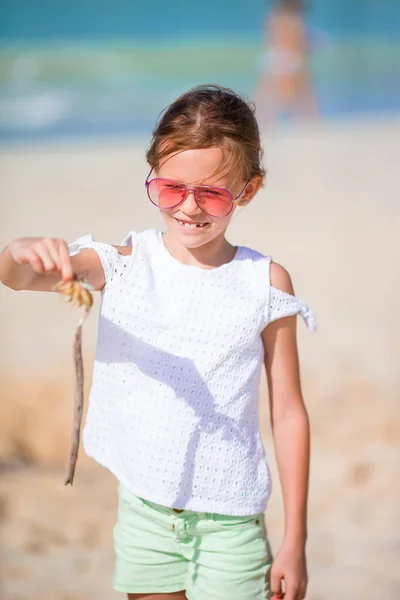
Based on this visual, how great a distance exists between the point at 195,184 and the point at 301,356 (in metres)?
3.67

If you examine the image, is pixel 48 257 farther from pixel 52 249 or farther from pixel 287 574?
pixel 287 574

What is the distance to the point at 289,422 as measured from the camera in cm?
219

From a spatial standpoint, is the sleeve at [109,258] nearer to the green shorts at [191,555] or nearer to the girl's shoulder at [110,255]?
the girl's shoulder at [110,255]

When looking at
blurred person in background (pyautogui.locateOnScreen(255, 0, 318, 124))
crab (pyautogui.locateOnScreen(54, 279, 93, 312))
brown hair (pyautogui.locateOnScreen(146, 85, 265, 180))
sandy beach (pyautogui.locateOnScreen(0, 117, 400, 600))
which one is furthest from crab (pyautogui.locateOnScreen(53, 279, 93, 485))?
blurred person in background (pyautogui.locateOnScreen(255, 0, 318, 124))

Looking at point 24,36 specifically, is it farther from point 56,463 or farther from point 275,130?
point 56,463

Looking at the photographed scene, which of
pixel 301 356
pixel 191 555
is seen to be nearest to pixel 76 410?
pixel 191 555

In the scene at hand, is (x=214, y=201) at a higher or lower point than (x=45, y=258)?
higher

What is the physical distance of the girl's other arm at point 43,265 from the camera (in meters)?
1.68

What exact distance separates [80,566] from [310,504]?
108 centimetres

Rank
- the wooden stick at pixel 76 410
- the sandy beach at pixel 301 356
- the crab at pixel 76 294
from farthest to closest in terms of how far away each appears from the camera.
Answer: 1. the sandy beach at pixel 301 356
2. the wooden stick at pixel 76 410
3. the crab at pixel 76 294

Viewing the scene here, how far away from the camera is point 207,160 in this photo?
202 centimetres

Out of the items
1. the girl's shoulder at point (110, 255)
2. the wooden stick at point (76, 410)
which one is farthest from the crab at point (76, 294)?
the girl's shoulder at point (110, 255)

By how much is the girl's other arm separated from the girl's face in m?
0.21

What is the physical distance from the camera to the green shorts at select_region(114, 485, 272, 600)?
208 cm
